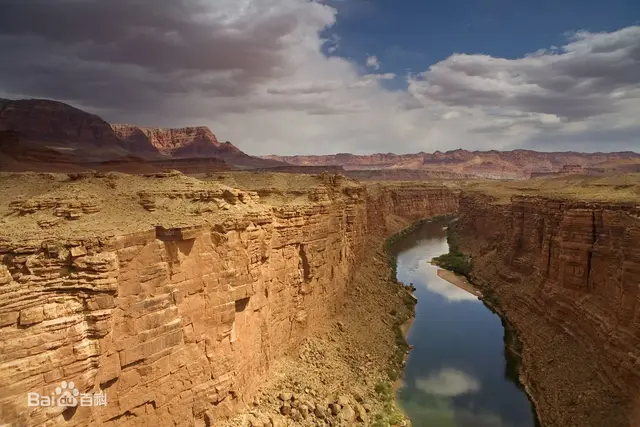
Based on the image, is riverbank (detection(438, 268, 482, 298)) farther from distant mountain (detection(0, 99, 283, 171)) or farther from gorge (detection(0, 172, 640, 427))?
distant mountain (detection(0, 99, 283, 171))

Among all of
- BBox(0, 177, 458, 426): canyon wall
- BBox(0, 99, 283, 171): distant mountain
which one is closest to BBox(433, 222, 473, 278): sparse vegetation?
BBox(0, 177, 458, 426): canyon wall

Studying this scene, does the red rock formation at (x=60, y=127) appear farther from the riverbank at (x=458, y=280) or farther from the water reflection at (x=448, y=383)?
the water reflection at (x=448, y=383)

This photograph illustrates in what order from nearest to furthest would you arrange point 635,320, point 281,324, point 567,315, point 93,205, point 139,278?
point 139,278 → point 93,205 → point 635,320 → point 281,324 → point 567,315

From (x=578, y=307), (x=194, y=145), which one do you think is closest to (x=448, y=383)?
(x=578, y=307)

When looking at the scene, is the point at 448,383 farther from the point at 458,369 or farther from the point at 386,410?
the point at 386,410

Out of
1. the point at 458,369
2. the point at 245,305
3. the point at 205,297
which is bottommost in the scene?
the point at 458,369

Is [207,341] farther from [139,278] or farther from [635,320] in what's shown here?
[635,320]

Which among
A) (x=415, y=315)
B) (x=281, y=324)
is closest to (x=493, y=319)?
(x=415, y=315)
